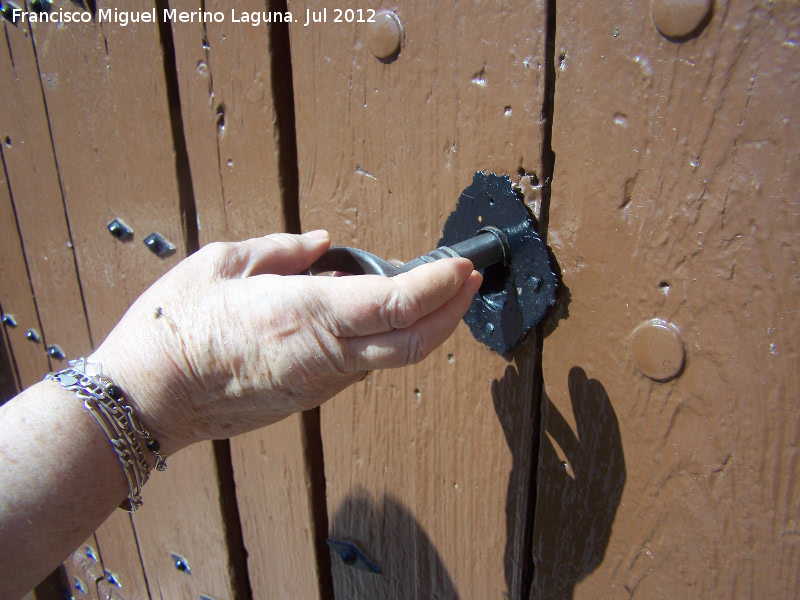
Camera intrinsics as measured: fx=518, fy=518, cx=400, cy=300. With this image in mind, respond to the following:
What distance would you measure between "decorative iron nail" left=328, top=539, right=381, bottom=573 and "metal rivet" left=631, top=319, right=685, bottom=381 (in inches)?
21.7

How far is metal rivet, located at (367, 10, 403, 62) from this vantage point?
571 mm

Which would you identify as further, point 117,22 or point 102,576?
point 102,576

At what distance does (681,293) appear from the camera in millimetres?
470

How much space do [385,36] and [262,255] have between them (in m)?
0.28

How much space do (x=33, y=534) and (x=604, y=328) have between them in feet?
2.00

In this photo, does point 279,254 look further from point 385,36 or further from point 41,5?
point 41,5

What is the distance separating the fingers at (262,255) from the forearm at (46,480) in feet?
0.69

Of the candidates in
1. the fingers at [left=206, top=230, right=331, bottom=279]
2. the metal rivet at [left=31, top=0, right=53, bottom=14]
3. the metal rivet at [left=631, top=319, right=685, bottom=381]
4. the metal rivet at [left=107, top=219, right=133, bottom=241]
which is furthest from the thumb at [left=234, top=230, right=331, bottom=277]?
the metal rivet at [left=31, top=0, right=53, bottom=14]

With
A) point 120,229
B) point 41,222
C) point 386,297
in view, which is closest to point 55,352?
point 41,222

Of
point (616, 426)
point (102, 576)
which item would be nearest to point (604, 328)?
point (616, 426)

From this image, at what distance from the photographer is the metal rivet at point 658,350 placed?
481 mm

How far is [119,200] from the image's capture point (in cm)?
89

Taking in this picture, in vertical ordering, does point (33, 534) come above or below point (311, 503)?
above

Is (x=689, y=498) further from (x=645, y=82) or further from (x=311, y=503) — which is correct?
(x=311, y=503)
